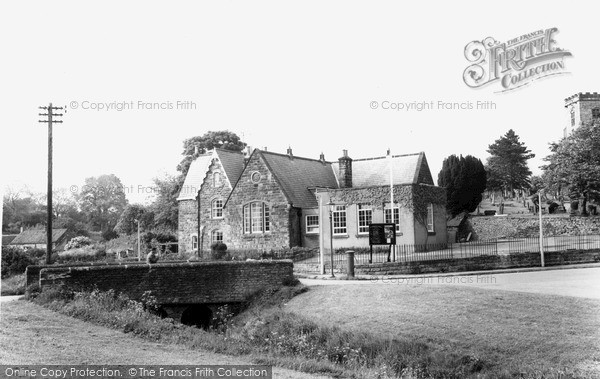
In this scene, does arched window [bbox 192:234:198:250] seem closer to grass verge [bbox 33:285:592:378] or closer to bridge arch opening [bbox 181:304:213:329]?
bridge arch opening [bbox 181:304:213:329]

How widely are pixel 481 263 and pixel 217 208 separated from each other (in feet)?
70.7

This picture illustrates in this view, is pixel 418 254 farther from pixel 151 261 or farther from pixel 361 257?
pixel 151 261

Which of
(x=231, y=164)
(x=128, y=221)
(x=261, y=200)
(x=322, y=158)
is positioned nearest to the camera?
(x=128, y=221)

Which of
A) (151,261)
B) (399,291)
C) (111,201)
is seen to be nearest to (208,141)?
(111,201)

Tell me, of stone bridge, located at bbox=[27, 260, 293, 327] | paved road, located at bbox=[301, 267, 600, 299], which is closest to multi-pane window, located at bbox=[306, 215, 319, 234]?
paved road, located at bbox=[301, 267, 600, 299]

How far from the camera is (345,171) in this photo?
41.0 meters

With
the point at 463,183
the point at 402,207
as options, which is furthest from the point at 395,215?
the point at 463,183

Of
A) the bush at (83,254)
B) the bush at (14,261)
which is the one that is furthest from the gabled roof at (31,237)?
the bush at (83,254)

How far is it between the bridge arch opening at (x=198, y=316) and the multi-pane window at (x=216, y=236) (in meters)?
21.0

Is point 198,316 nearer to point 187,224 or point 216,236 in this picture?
point 216,236

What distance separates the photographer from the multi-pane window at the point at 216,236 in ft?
135

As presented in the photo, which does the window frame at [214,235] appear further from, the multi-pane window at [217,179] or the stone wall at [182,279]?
the stone wall at [182,279]

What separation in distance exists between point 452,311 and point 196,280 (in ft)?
28.7

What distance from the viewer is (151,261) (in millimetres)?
19922
